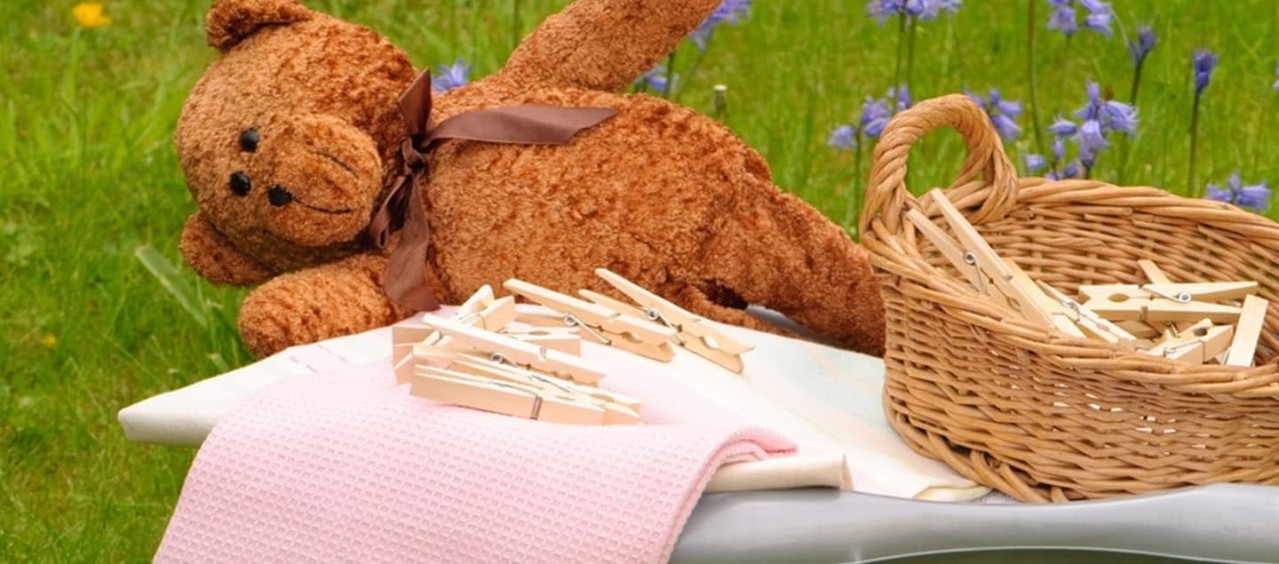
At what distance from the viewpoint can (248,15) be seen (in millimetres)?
1934

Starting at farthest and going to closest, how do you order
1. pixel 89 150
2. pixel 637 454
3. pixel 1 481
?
pixel 89 150 < pixel 1 481 < pixel 637 454

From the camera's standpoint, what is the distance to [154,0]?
141 inches

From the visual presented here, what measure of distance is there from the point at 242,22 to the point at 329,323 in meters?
0.33

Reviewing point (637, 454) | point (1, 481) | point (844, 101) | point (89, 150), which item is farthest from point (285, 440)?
point (844, 101)

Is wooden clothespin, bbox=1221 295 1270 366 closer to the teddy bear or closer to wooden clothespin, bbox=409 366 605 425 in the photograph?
the teddy bear

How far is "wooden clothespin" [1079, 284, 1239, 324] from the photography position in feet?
5.75

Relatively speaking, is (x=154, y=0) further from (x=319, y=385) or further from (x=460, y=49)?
(x=319, y=385)

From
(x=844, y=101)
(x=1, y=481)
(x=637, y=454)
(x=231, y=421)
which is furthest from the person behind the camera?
(x=844, y=101)

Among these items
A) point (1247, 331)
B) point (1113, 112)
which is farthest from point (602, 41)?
point (1247, 331)

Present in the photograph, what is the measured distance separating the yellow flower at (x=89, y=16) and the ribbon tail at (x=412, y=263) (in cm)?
173

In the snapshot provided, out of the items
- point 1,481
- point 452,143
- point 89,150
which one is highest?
point 452,143

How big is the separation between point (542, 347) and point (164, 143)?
1.45m

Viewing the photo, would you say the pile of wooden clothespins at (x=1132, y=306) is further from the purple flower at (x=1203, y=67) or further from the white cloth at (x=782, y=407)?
the purple flower at (x=1203, y=67)

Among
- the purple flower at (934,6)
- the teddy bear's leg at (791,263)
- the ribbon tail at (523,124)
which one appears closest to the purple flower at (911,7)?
the purple flower at (934,6)
